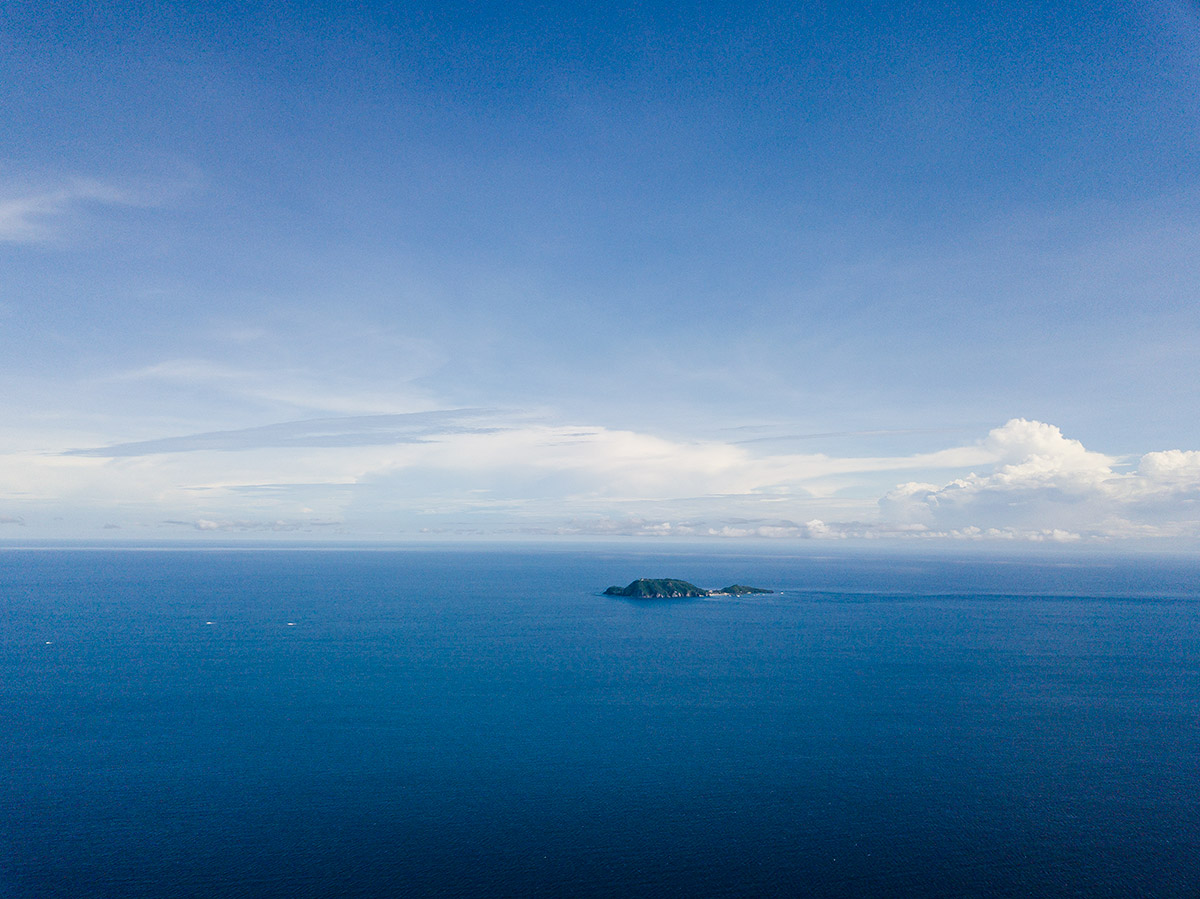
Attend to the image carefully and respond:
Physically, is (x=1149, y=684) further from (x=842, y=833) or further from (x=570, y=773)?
(x=570, y=773)

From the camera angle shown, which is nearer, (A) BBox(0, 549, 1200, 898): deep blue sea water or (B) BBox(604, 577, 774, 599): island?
(A) BBox(0, 549, 1200, 898): deep blue sea water

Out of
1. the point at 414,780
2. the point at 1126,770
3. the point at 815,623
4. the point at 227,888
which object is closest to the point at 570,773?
the point at 414,780

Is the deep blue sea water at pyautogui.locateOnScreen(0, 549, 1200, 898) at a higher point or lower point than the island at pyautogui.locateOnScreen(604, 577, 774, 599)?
lower

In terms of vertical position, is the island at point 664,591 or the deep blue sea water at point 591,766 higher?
the island at point 664,591

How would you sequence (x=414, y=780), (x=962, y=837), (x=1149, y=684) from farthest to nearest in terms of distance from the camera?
1. (x=1149, y=684)
2. (x=414, y=780)
3. (x=962, y=837)

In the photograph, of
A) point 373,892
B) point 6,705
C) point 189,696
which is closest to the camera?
point 373,892

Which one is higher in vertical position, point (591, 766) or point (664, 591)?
point (664, 591)

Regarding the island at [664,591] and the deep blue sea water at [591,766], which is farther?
the island at [664,591]

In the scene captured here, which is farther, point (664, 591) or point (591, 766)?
point (664, 591)
